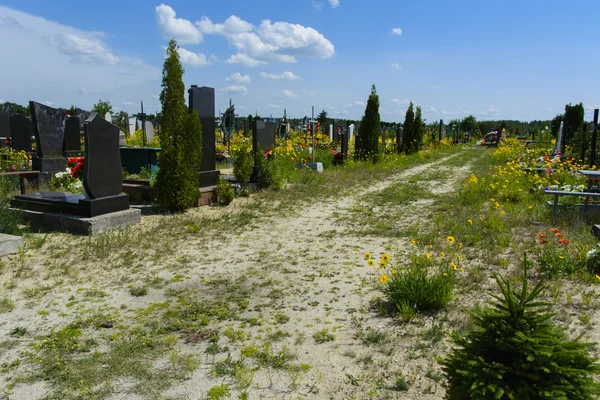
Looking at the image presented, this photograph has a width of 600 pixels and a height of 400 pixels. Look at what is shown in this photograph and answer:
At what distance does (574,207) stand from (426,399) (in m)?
6.26

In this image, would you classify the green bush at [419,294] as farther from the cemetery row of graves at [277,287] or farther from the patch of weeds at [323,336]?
the patch of weeds at [323,336]

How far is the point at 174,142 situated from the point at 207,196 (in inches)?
58.1

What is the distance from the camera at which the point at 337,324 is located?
3758 mm

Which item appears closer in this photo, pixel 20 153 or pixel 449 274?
pixel 449 274

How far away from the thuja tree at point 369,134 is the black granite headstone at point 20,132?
11.7 m

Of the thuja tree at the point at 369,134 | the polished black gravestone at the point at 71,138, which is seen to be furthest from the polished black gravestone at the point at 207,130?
the thuja tree at the point at 369,134

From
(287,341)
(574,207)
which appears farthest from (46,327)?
(574,207)

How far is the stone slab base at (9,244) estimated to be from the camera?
→ 217 inches

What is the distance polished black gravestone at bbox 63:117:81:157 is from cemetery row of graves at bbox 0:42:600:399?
64.6 inches

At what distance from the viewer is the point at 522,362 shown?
2.05 m

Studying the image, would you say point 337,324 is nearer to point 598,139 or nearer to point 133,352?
point 133,352

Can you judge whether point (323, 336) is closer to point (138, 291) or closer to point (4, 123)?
point (138, 291)

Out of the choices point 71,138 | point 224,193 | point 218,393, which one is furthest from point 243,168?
point 218,393

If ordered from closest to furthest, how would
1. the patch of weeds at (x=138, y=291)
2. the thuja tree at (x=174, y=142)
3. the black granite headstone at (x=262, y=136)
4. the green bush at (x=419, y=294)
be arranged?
the green bush at (x=419, y=294)
the patch of weeds at (x=138, y=291)
the thuja tree at (x=174, y=142)
the black granite headstone at (x=262, y=136)
